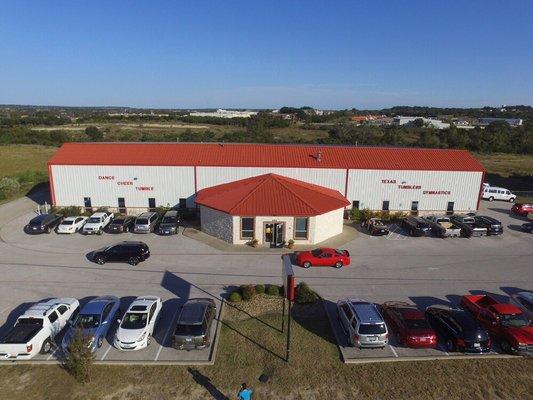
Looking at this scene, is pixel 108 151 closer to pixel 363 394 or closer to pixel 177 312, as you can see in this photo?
pixel 177 312

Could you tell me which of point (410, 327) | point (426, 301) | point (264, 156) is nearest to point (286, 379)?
point (410, 327)

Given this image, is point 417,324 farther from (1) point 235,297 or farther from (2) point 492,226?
(2) point 492,226


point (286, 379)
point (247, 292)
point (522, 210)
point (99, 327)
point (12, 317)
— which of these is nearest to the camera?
point (286, 379)

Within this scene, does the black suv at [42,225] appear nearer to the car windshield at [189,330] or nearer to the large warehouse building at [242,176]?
the large warehouse building at [242,176]

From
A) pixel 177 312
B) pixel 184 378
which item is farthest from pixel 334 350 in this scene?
pixel 177 312

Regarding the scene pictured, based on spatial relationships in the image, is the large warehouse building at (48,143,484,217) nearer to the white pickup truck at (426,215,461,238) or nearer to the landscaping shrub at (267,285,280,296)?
the white pickup truck at (426,215,461,238)

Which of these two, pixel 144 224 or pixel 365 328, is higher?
→ pixel 365 328
